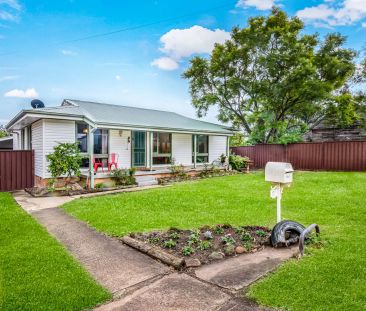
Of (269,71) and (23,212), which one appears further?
(269,71)

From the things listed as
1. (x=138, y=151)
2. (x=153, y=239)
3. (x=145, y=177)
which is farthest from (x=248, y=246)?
(x=138, y=151)

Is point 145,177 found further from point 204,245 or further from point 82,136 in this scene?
point 204,245

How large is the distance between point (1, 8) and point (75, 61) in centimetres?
Answer: 372

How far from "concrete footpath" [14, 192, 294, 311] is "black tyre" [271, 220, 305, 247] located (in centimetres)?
13

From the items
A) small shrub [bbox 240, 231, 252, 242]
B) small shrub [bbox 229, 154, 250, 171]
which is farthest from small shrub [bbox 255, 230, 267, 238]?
small shrub [bbox 229, 154, 250, 171]

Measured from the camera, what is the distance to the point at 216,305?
2.70 m

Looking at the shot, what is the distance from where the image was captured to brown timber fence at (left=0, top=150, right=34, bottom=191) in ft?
35.4

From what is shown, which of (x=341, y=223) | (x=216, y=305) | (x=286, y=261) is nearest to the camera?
(x=216, y=305)

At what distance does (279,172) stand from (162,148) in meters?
10.7

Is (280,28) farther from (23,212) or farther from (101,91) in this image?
(23,212)

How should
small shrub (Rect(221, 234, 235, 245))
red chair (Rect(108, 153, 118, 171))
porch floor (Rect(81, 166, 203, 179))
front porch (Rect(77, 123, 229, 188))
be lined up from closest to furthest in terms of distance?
small shrub (Rect(221, 234, 235, 245))
porch floor (Rect(81, 166, 203, 179))
front porch (Rect(77, 123, 229, 188))
red chair (Rect(108, 153, 118, 171))

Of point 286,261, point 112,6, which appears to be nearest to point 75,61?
point 112,6

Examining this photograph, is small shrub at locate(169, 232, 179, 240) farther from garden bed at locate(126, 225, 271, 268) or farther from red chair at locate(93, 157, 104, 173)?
red chair at locate(93, 157, 104, 173)

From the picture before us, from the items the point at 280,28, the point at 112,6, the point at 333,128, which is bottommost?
the point at 333,128
